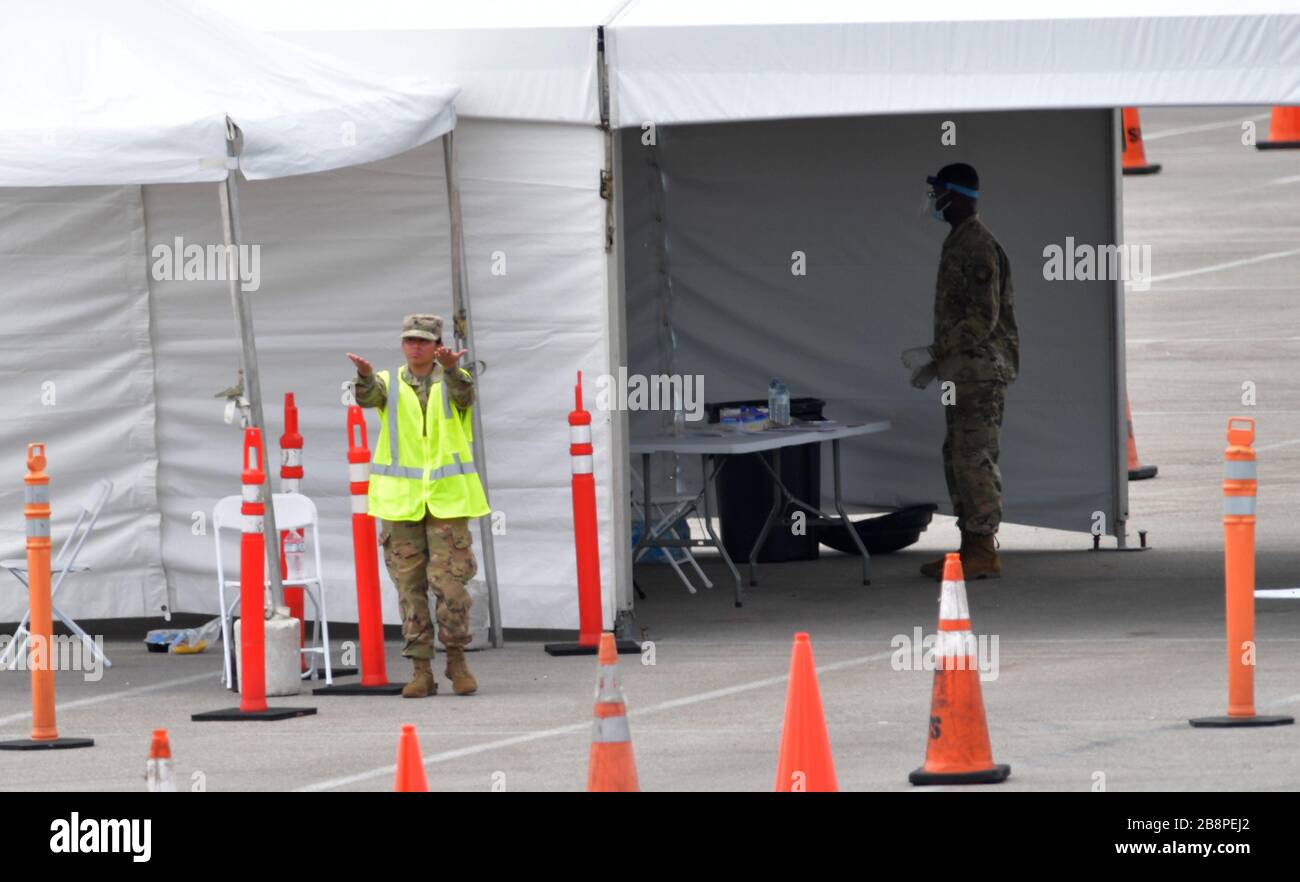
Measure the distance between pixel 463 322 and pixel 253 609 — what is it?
2.29m

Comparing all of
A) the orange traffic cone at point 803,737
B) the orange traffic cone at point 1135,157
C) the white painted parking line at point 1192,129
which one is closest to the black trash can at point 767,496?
the orange traffic cone at point 803,737

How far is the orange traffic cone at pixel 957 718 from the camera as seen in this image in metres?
8.00

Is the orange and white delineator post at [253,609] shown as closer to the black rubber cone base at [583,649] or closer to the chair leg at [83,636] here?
the chair leg at [83,636]

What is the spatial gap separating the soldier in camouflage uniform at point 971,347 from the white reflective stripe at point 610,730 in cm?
688

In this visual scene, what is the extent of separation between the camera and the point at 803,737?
7.67 meters

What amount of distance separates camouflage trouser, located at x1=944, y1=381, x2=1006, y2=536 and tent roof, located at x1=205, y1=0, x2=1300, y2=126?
105 inches

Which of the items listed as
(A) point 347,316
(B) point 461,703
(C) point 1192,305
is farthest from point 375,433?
(C) point 1192,305

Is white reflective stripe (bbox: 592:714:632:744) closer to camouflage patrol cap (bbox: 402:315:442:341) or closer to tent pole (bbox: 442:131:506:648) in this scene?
camouflage patrol cap (bbox: 402:315:442:341)

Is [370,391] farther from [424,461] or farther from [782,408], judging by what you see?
[782,408]

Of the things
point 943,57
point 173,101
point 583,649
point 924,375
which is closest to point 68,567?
point 173,101

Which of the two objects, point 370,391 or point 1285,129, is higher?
point 1285,129

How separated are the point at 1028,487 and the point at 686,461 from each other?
7.84ft

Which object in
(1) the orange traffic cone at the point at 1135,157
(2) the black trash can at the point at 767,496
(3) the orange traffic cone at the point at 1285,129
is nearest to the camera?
(2) the black trash can at the point at 767,496

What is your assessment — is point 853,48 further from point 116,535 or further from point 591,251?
point 116,535
